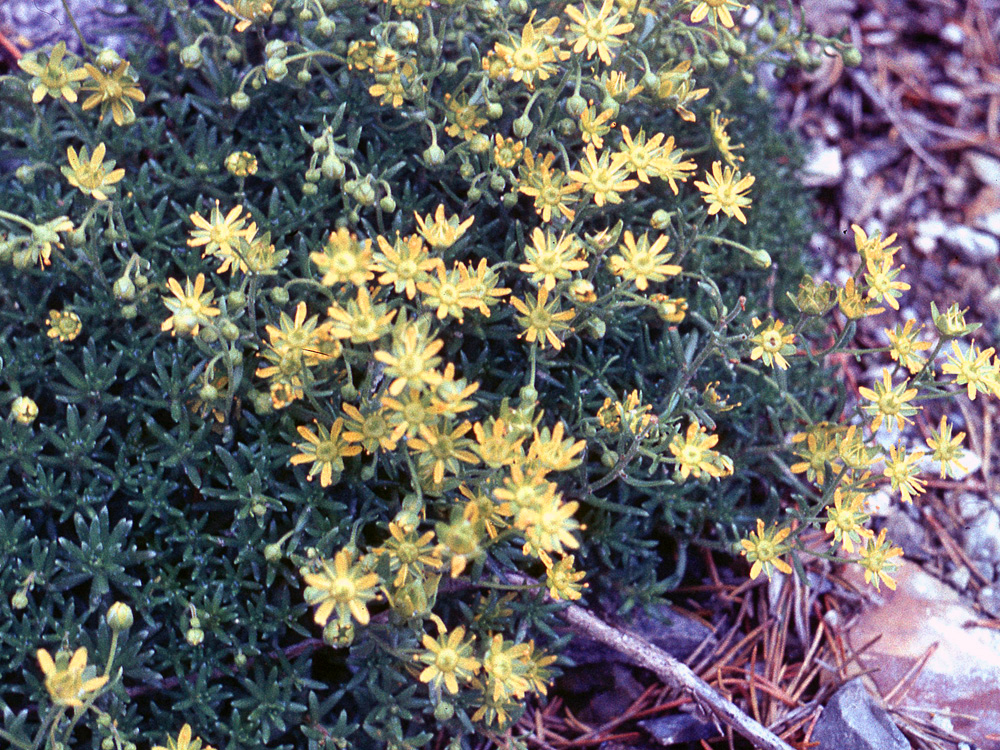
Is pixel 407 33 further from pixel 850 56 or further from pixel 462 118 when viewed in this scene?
pixel 850 56

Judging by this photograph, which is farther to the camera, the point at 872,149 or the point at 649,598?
the point at 872,149

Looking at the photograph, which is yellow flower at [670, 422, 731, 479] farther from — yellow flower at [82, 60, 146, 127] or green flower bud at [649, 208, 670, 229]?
yellow flower at [82, 60, 146, 127]

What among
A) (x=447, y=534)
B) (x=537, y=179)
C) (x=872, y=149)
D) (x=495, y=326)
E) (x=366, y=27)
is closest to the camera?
(x=447, y=534)

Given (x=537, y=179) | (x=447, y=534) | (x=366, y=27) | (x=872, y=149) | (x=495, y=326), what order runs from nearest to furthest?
(x=447, y=534)
(x=537, y=179)
(x=495, y=326)
(x=366, y=27)
(x=872, y=149)

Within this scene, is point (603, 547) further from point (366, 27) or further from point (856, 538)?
point (366, 27)

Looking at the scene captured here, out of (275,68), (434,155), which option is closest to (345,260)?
(434,155)

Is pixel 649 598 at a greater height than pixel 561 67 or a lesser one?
lesser

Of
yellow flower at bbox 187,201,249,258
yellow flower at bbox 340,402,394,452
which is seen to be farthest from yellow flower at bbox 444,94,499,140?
yellow flower at bbox 340,402,394,452

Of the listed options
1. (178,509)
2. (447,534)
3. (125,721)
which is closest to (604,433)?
(447,534)
